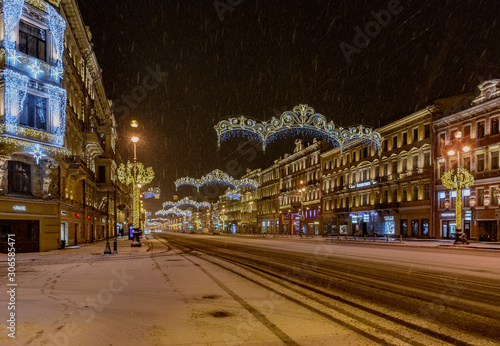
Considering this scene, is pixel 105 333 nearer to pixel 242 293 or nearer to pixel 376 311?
pixel 242 293

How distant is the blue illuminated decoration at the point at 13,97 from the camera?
72.5 feet

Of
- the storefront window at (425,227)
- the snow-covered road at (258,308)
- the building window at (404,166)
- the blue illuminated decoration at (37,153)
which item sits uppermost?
the building window at (404,166)

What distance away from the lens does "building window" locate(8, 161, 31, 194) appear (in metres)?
24.6

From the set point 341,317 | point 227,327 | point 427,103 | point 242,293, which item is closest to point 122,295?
point 242,293

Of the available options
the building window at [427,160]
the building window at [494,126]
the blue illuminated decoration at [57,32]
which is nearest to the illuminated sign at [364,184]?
the building window at [427,160]

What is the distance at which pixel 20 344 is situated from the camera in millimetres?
5957

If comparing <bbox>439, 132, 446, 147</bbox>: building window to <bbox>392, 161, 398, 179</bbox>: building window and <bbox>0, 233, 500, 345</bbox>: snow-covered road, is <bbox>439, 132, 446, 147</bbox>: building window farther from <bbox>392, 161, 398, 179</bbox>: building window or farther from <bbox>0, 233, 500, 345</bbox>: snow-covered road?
<bbox>0, 233, 500, 345</bbox>: snow-covered road

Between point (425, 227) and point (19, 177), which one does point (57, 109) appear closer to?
point (19, 177)

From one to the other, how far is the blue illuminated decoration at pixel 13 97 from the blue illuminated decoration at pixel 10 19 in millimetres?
1602

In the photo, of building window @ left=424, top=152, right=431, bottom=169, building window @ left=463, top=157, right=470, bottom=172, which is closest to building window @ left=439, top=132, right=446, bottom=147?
building window @ left=424, top=152, right=431, bottom=169

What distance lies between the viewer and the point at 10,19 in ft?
74.2

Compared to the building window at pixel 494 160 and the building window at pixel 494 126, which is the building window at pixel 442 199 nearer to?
the building window at pixel 494 160

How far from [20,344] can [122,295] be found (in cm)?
394

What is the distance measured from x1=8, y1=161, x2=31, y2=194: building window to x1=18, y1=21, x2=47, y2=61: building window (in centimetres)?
647
